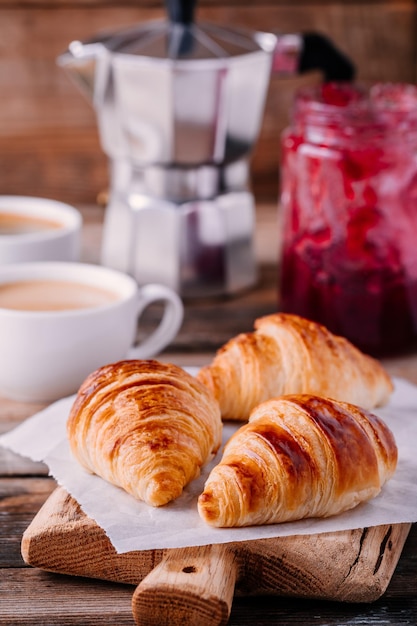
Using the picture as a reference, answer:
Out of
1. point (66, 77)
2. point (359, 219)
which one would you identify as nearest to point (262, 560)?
point (359, 219)

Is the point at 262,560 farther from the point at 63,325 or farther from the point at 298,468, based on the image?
the point at 63,325

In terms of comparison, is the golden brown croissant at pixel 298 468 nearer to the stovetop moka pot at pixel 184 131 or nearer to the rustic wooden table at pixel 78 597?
the rustic wooden table at pixel 78 597

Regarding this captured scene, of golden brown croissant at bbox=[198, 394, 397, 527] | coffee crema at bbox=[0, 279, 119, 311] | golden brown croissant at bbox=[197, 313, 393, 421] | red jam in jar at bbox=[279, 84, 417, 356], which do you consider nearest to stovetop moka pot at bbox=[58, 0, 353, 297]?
red jam in jar at bbox=[279, 84, 417, 356]

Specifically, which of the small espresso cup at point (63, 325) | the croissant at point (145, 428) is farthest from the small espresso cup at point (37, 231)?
the croissant at point (145, 428)

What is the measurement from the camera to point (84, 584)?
2.36 ft

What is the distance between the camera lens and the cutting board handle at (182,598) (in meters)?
0.64

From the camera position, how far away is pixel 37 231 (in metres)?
1.33

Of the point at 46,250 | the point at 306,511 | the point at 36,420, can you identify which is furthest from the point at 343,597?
the point at 46,250

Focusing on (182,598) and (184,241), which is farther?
(184,241)

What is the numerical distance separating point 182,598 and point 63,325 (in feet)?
1.35

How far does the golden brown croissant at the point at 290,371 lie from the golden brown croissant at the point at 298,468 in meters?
0.13

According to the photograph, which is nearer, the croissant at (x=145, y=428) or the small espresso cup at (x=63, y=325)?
the croissant at (x=145, y=428)

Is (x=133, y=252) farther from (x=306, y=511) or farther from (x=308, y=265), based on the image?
(x=306, y=511)

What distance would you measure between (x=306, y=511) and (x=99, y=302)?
423mm
